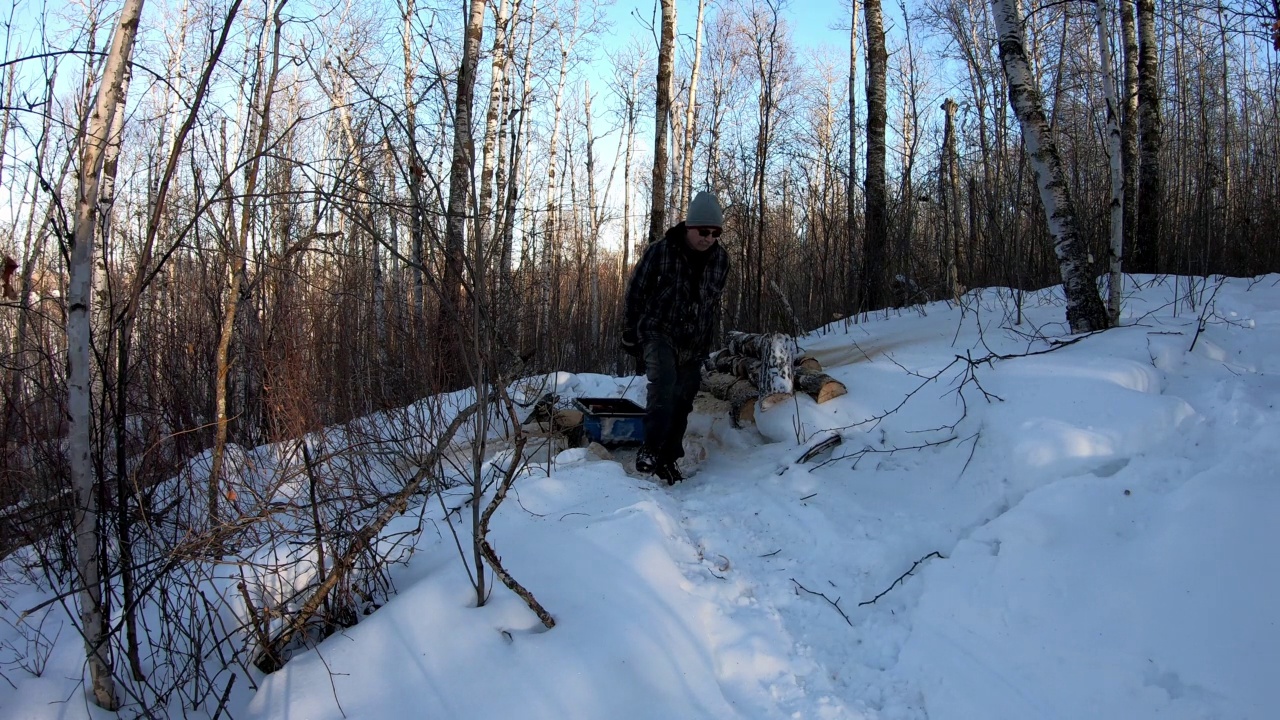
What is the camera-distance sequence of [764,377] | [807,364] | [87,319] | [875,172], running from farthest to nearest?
[875,172]
[807,364]
[764,377]
[87,319]

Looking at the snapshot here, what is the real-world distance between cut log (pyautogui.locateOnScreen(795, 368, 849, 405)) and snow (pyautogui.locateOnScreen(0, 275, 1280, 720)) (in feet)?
1.40

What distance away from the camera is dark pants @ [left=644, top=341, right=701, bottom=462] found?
3.84 meters

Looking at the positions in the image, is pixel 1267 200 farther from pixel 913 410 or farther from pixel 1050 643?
pixel 1050 643

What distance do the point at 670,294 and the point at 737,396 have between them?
126 centimetres

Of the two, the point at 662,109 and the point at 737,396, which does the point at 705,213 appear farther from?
the point at 662,109

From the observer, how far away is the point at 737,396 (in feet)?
15.7

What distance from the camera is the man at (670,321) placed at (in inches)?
151

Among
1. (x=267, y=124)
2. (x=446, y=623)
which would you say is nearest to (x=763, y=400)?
(x=446, y=623)

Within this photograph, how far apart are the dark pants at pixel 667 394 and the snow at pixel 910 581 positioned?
0.35m

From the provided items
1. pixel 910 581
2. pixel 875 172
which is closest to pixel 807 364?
pixel 910 581

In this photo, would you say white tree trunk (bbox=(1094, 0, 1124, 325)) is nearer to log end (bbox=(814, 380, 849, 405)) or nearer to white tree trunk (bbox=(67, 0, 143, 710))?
log end (bbox=(814, 380, 849, 405))

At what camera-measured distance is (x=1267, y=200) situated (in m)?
8.45

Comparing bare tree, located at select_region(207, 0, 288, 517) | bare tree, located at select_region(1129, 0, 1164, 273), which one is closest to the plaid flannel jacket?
bare tree, located at select_region(207, 0, 288, 517)

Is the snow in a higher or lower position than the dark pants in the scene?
lower
